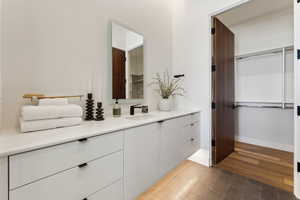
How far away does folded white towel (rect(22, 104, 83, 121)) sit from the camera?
2.68ft

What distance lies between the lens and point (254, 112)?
2.91m

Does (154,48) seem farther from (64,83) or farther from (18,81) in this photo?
(18,81)

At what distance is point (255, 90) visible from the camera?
2863 millimetres

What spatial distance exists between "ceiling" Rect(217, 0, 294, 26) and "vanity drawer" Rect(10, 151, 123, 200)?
2828 mm

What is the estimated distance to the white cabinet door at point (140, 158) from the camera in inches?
42.1

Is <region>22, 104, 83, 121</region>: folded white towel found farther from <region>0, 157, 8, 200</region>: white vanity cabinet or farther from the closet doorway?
the closet doorway

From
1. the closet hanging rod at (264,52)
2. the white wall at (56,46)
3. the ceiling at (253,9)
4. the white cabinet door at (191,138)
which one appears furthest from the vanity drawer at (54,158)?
the closet hanging rod at (264,52)

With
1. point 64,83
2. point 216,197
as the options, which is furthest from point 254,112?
point 64,83

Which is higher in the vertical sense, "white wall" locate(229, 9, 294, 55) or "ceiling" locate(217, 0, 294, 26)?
"ceiling" locate(217, 0, 294, 26)

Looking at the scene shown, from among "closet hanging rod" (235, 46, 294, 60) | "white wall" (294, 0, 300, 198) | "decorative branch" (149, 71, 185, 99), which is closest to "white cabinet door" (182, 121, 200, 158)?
"decorative branch" (149, 71, 185, 99)

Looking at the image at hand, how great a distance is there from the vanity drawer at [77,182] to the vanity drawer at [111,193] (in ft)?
0.09

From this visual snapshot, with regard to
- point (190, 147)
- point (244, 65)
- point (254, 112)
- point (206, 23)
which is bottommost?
point (190, 147)

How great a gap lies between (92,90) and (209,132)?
5.69ft

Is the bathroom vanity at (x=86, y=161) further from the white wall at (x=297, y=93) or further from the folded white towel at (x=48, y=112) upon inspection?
the white wall at (x=297, y=93)
